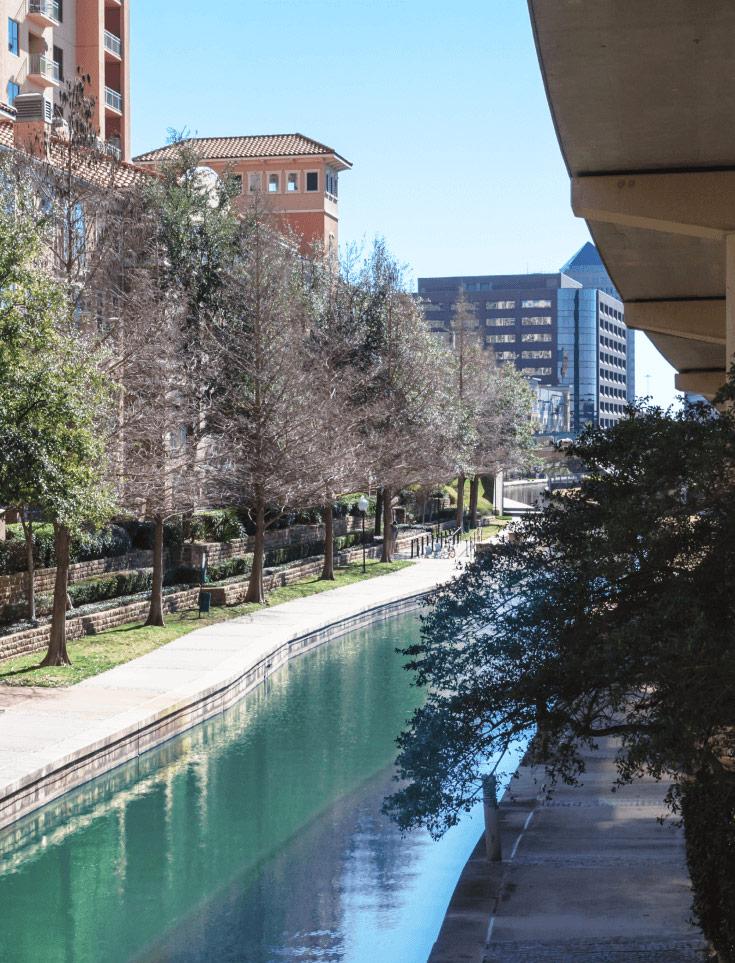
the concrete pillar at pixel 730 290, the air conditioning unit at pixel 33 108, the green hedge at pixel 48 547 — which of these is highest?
the air conditioning unit at pixel 33 108

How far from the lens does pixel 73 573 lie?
3209 cm

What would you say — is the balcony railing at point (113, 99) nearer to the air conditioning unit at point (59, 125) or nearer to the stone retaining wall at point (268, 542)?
the stone retaining wall at point (268, 542)

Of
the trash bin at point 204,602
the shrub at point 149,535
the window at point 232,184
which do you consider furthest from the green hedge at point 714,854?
the window at point 232,184

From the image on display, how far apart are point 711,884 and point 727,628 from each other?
253cm

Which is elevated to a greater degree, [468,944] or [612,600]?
[612,600]

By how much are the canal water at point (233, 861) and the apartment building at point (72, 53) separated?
3357 centimetres

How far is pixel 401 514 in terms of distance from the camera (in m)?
62.8

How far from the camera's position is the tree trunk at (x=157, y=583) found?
98.5ft

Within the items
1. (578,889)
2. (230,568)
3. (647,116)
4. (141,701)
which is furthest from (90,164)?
(578,889)

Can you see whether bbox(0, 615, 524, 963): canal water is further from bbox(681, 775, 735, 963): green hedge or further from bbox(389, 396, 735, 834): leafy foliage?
bbox(681, 775, 735, 963): green hedge

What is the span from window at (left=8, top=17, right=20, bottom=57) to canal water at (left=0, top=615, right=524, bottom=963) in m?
37.6

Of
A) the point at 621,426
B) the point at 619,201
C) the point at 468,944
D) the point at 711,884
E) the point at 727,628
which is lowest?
the point at 468,944

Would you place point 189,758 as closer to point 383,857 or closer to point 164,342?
point 383,857

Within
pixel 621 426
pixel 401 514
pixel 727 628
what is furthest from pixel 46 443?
pixel 401 514
